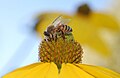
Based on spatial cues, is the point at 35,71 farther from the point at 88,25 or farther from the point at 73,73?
the point at 88,25

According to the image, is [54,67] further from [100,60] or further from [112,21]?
[100,60]

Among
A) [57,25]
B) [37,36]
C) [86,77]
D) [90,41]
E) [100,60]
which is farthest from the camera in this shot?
[100,60]

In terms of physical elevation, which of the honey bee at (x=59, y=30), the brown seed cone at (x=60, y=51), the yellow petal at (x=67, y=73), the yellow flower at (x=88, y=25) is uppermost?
the yellow flower at (x=88, y=25)

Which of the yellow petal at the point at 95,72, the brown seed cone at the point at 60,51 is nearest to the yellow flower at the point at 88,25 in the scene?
the brown seed cone at the point at 60,51

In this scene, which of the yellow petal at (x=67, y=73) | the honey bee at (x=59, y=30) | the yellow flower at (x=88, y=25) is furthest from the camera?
the yellow flower at (x=88, y=25)

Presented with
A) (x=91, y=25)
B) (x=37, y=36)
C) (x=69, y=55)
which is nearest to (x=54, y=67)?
(x=69, y=55)

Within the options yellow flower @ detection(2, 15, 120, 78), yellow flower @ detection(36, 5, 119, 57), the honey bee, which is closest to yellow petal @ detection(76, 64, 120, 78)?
yellow flower @ detection(2, 15, 120, 78)

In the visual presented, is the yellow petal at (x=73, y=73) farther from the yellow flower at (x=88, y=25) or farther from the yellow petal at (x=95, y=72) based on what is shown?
the yellow flower at (x=88, y=25)
